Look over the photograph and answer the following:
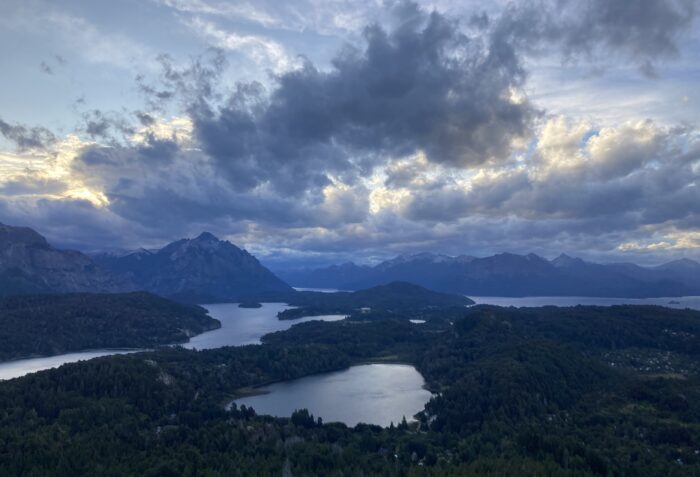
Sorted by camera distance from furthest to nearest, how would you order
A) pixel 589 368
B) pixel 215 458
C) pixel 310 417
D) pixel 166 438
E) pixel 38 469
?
pixel 589 368
pixel 310 417
pixel 166 438
pixel 215 458
pixel 38 469

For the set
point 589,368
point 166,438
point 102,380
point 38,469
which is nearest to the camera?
point 38,469

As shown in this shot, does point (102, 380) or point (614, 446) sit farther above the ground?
point (102, 380)

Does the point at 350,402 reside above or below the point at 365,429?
below

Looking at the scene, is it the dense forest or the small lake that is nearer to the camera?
the dense forest

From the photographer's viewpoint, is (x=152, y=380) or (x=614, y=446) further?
(x=152, y=380)

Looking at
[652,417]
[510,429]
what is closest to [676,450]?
[652,417]

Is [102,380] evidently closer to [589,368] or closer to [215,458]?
[215,458]

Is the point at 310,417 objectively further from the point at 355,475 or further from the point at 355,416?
the point at 355,475

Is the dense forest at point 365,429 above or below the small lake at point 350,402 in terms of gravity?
above

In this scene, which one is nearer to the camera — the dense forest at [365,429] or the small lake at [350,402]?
the dense forest at [365,429]

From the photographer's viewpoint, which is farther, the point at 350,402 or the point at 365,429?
the point at 350,402

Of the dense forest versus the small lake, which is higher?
the dense forest
